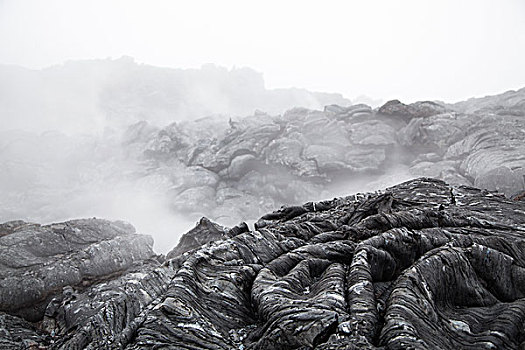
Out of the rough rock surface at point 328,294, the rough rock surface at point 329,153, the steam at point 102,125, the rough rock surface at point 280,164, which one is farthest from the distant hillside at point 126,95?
the rough rock surface at point 328,294

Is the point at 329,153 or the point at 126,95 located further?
the point at 126,95

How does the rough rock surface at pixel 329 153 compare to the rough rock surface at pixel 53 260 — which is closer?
the rough rock surface at pixel 53 260

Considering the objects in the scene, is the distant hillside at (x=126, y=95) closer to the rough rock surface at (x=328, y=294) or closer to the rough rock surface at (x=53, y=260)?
the rough rock surface at (x=53, y=260)

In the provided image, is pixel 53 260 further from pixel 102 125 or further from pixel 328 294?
pixel 102 125

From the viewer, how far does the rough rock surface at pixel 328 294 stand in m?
6.64

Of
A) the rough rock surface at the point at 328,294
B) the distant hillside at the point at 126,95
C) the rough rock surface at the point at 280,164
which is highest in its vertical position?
the distant hillside at the point at 126,95

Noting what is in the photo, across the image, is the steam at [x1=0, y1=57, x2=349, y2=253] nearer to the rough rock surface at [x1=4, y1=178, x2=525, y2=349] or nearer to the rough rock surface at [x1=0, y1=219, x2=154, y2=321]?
the rough rock surface at [x1=0, y1=219, x2=154, y2=321]

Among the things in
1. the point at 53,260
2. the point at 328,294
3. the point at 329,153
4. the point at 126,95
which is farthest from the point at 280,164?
the point at 126,95

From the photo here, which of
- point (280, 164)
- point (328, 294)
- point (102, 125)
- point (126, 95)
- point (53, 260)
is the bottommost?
point (280, 164)

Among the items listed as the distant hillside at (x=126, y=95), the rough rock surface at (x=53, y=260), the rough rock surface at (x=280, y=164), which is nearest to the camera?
the rough rock surface at (x=53, y=260)

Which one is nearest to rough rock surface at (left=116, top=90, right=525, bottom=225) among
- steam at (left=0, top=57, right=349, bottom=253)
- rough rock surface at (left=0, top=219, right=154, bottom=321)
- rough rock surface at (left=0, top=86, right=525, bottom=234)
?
rough rock surface at (left=0, top=86, right=525, bottom=234)

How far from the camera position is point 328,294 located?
758 centimetres

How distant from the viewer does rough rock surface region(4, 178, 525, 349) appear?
6.64m

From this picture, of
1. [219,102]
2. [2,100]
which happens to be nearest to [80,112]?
[2,100]
